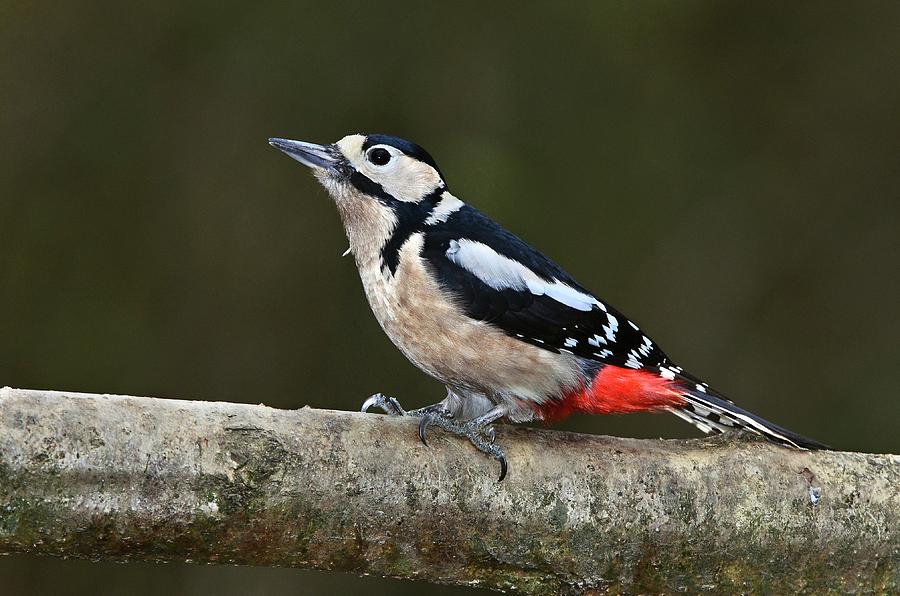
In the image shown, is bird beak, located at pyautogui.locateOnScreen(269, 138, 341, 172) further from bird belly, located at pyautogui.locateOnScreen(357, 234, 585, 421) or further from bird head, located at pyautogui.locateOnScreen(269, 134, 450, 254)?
bird belly, located at pyautogui.locateOnScreen(357, 234, 585, 421)

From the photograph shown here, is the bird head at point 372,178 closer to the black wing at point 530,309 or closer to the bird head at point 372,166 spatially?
the bird head at point 372,166

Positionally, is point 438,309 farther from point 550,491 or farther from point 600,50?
point 600,50

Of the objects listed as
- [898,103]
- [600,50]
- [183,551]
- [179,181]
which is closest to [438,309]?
[183,551]

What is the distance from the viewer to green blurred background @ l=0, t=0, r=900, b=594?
4426mm

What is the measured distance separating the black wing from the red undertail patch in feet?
0.12

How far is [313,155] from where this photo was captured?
3.05m

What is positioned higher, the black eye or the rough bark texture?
the black eye

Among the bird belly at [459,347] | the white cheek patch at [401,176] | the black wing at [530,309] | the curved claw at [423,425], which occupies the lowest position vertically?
the curved claw at [423,425]

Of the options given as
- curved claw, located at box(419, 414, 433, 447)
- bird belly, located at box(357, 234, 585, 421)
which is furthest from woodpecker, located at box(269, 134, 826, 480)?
curved claw, located at box(419, 414, 433, 447)

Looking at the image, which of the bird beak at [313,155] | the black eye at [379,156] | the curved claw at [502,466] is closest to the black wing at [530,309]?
the black eye at [379,156]

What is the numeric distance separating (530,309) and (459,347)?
0.23m

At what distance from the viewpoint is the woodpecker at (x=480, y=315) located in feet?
9.06

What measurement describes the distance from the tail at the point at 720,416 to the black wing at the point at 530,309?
0.13m

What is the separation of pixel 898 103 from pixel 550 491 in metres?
3.42
